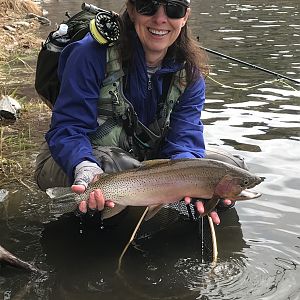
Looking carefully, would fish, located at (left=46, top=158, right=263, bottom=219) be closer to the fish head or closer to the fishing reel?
the fish head

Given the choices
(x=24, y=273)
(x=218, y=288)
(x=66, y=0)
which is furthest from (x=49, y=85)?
(x=66, y=0)

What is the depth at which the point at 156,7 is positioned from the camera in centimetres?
414

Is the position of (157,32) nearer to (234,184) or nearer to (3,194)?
(234,184)

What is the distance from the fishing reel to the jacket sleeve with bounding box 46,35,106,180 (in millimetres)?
96

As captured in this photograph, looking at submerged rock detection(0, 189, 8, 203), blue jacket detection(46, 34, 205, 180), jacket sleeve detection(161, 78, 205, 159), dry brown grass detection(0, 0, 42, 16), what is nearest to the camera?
blue jacket detection(46, 34, 205, 180)

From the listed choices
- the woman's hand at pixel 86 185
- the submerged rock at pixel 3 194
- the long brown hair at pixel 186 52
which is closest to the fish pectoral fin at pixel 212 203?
the woman's hand at pixel 86 185

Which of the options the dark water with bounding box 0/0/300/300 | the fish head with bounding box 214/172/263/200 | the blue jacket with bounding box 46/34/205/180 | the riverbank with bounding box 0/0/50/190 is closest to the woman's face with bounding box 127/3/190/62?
the blue jacket with bounding box 46/34/205/180

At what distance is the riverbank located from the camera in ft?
18.4

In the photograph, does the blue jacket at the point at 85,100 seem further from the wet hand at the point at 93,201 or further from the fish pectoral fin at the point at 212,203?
the fish pectoral fin at the point at 212,203

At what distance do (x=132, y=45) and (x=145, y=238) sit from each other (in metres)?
1.45

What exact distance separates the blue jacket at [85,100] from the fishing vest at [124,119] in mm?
65

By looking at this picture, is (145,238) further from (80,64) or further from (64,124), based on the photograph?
(80,64)

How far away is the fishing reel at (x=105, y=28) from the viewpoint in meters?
4.13

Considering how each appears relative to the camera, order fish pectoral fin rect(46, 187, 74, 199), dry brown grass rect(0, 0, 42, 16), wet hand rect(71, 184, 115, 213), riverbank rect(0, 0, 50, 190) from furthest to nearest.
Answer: dry brown grass rect(0, 0, 42, 16) → riverbank rect(0, 0, 50, 190) → fish pectoral fin rect(46, 187, 74, 199) → wet hand rect(71, 184, 115, 213)
